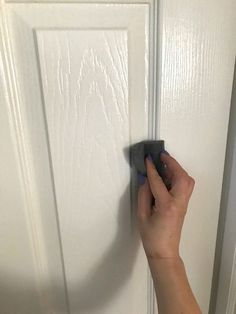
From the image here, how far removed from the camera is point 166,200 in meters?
0.44

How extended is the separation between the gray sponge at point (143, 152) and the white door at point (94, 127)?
14mm

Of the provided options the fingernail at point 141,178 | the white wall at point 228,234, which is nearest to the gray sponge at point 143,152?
the fingernail at point 141,178

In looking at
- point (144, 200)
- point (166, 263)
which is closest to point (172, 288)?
point (166, 263)

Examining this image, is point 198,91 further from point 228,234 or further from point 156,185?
point 228,234

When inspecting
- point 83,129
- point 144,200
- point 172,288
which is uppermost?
point 83,129

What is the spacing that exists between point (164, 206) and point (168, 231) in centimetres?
4

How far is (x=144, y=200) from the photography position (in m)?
0.47

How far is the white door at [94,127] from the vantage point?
0.39 m

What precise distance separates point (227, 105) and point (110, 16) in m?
0.24

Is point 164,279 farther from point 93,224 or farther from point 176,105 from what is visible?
point 176,105

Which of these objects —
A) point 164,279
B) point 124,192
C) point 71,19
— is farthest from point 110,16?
point 164,279

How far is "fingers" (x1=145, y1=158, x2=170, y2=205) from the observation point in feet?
1.46

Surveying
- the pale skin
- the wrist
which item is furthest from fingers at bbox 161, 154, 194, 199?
the wrist

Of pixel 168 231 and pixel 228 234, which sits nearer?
pixel 168 231
